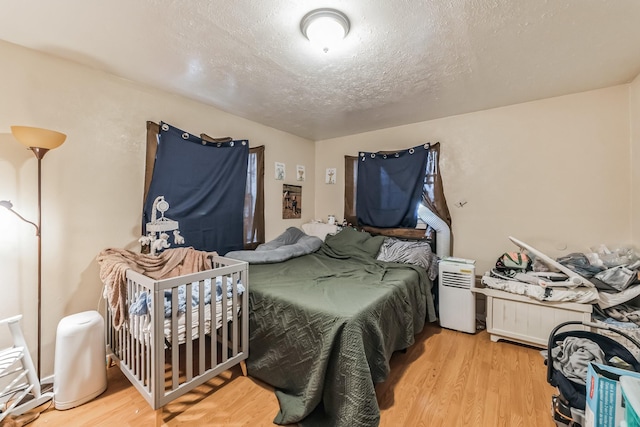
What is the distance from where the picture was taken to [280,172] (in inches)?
143

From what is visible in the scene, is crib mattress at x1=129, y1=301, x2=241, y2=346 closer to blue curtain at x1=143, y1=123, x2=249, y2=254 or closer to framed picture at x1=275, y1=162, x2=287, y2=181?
blue curtain at x1=143, y1=123, x2=249, y2=254

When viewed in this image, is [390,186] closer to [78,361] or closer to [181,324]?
[181,324]

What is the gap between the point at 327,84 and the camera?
228 centimetres

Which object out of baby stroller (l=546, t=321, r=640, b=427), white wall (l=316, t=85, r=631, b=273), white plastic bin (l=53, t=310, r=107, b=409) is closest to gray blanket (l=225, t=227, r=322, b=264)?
white plastic bin (l=53, t=310, r=107, b=409)

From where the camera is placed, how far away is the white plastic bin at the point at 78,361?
162 centimetres

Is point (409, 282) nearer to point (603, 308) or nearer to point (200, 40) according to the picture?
point (603, 308)

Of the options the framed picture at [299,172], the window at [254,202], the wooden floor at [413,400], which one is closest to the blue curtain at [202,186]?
the window at [254,202]

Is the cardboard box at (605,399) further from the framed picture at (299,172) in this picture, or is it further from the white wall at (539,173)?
the framed picture at (299,172)

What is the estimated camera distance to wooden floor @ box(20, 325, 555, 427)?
5.09ft

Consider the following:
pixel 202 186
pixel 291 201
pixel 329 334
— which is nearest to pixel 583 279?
pixel 329 334

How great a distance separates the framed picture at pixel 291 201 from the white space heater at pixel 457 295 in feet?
6.78

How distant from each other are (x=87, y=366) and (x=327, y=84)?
269 centimetres

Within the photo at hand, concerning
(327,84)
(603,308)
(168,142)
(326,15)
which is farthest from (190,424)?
(603,308)

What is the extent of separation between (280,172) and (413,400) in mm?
2870
